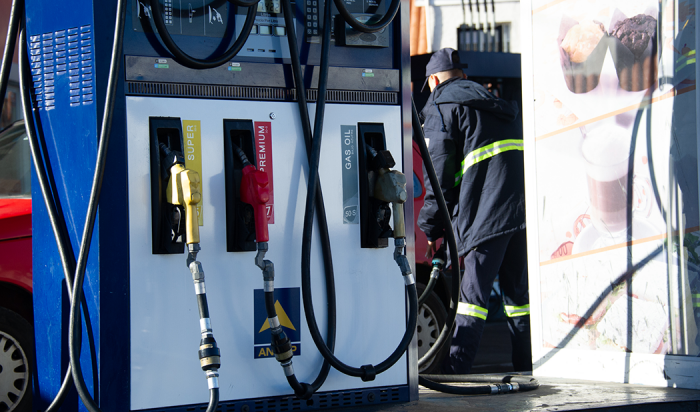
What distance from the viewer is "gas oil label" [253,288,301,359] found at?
2891 mm

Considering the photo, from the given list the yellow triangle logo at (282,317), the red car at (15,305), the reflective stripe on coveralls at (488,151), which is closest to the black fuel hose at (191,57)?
the yellow triangle logo at (282,317)

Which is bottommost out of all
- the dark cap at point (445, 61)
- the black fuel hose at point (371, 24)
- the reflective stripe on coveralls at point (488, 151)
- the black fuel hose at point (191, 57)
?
the reflective stripe on coveralls at point (488, 151)

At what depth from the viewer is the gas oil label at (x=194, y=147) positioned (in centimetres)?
279

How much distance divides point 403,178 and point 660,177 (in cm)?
148

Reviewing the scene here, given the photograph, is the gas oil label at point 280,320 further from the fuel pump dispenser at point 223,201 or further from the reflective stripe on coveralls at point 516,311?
the reflective stripe on coveralls at point 516,311

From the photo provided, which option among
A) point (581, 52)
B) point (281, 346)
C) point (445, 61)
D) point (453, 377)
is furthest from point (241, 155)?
point (445, 61)

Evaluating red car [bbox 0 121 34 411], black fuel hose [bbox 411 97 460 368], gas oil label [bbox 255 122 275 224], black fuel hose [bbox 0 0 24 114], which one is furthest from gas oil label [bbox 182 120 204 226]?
red car [bbox 0 121 34 411]

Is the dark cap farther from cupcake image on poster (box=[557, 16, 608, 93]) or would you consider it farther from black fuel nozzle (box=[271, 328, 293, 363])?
black fuel nozzle (box=[271, 328, 293, 363])

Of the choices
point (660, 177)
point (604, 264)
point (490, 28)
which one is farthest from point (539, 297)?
point (490, 28)

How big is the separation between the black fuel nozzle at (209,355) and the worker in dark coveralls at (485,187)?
96.2 inches

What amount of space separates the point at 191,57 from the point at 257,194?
22.4 inches

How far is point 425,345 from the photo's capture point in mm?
5203

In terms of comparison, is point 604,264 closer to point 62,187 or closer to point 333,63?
point 333,63

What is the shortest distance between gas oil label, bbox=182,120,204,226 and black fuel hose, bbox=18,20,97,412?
496 millimetres
